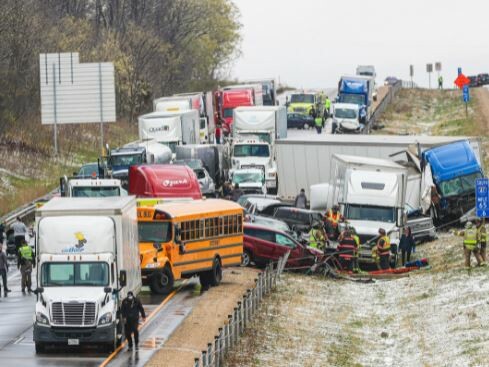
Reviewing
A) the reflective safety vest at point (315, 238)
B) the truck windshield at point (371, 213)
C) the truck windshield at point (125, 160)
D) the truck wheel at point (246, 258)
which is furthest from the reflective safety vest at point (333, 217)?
the truck windshield at point (125, 160)

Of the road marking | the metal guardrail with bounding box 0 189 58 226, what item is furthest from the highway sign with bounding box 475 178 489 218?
the metal guardrail with bounding box 0 189 58 226

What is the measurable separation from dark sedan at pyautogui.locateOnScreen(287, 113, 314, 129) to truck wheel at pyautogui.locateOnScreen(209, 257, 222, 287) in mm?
59113

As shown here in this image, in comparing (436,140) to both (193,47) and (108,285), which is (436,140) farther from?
(193,47)

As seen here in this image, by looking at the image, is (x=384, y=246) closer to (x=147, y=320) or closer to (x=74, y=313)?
(x=147, y=320)

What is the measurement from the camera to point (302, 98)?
103m

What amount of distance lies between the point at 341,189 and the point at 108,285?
74.3 ft

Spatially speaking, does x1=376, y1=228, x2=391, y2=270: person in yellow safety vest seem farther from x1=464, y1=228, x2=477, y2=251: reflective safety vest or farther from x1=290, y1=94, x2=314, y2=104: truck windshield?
x1=290, y1=94, x2=314, y2=104: truck windshield

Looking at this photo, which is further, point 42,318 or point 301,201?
point 301,201

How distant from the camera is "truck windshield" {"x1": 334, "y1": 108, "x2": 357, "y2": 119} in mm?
97688

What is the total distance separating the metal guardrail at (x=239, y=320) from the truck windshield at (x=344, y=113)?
51.5 meters

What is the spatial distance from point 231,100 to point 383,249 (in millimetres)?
41932

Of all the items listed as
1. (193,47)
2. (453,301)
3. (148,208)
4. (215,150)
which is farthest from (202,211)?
(193,47)

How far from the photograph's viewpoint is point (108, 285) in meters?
32.1

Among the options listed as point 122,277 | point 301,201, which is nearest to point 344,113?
point 301,201
